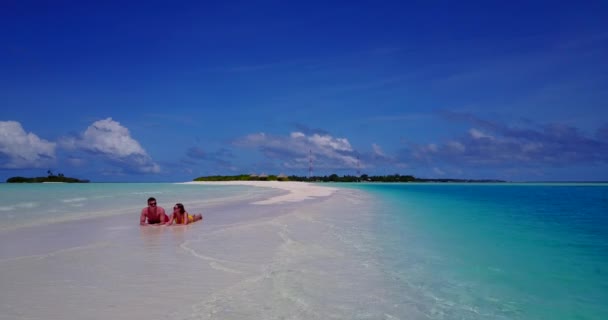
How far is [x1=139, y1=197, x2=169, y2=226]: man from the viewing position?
44.8 ft

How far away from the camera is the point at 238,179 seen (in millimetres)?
136500

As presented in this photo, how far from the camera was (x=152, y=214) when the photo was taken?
13.7 meters

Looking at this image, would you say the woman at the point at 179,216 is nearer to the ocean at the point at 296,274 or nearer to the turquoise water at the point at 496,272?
the ocean at the point at 296,274

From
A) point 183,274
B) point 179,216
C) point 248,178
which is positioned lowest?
point 183,274

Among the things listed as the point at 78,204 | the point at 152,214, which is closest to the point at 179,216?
the point at 152,214

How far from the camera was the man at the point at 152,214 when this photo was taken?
44.8 feet

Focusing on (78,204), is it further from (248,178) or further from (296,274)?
(248,178)

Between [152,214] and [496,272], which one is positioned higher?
[152,214]

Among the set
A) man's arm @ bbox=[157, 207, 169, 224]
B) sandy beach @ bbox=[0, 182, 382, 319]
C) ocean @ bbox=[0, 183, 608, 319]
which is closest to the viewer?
sandy beach @ bbox=[0, 182, 382, 319]

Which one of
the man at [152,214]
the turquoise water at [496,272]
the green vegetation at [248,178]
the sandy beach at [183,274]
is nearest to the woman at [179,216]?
the man at [152,214]

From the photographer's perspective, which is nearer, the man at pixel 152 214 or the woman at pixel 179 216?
the man at pixel 152 214

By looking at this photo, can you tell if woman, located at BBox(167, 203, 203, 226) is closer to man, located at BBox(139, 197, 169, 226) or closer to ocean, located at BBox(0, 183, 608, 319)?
man, located at BBox(139, 197, 169, 226)

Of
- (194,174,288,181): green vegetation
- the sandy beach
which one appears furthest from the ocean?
(194,174,288,181): green vegetation

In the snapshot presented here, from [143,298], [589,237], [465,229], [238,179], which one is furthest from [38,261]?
[238,179]
